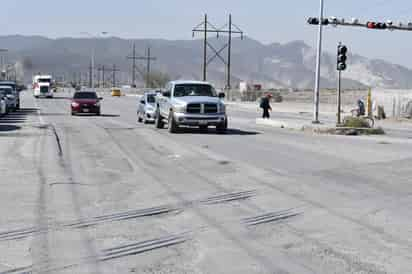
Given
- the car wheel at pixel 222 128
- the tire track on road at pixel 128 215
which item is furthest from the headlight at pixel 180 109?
the tire track on road at pixel 128 215

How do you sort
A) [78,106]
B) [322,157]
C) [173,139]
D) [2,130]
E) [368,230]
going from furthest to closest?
1. [78,106]
2. [2,130]
3. [173,139]
4. [322,157]
5. [368,230]

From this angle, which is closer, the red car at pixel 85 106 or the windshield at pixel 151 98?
the windshield at pixel 151 98

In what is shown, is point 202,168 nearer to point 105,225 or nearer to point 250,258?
point 105,225

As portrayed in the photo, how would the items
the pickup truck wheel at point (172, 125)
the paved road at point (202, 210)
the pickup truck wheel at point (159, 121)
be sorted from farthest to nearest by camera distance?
the pickup truck wheel at point (159, 121)
the pickup truck wheel at point (172, 125)
the paved road at point (202, 210)

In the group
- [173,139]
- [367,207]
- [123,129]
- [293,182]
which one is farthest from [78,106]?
[367,207]

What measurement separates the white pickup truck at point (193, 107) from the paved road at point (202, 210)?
278 inches

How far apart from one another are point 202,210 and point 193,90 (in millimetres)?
19252

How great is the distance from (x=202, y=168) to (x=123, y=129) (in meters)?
14.6

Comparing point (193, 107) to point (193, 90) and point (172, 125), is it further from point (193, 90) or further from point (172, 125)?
point (193, 90)

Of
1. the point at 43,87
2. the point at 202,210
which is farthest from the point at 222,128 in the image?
the point at 43,87

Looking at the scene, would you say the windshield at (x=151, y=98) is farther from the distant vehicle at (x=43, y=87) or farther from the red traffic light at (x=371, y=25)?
the distant vehicle at (x=43, y=87)

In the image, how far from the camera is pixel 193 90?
1187 inches

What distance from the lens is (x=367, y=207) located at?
38.1 feet

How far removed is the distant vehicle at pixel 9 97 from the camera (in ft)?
154
